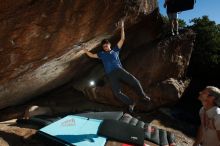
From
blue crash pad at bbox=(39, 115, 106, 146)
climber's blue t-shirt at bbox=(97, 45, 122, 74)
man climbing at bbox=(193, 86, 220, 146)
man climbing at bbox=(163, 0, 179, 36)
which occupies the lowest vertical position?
blue crash pad at bbox=(39, 115, 106, 146)

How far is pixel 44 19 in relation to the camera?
673cm

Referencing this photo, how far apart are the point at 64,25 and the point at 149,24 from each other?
5603mm

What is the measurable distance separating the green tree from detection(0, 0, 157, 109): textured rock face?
21.0ft

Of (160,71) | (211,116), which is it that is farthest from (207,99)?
(160,71)

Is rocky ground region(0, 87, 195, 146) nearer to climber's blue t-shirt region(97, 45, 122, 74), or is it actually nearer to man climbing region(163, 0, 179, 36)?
man climbing region(163, 0, 179, 36)

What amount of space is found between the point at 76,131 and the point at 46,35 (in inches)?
108

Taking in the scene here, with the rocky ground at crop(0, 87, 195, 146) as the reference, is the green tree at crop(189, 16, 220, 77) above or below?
above

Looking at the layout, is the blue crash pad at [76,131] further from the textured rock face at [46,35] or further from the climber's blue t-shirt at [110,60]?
the textured rock face at [46,35]

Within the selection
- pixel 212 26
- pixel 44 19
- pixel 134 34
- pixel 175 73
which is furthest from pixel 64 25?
pixel 212 26

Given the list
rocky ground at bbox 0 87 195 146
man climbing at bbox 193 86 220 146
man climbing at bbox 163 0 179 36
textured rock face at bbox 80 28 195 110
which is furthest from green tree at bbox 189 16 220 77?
man climbing at bbox 193 86 220 146

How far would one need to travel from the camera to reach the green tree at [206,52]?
15703mm

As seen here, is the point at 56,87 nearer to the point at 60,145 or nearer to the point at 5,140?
the point at 5,140

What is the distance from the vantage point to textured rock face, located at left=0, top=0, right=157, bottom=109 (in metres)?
6.37

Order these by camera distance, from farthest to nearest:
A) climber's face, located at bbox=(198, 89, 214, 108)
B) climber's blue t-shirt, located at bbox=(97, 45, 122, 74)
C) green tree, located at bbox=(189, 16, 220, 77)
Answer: green tree, located at bbox=(189, 16, 220, 77), climber's blue t-shirt, located at bbox=(97, 45, 122, 74), climber's face, located at bbox=(198, 89, 214, 108)
